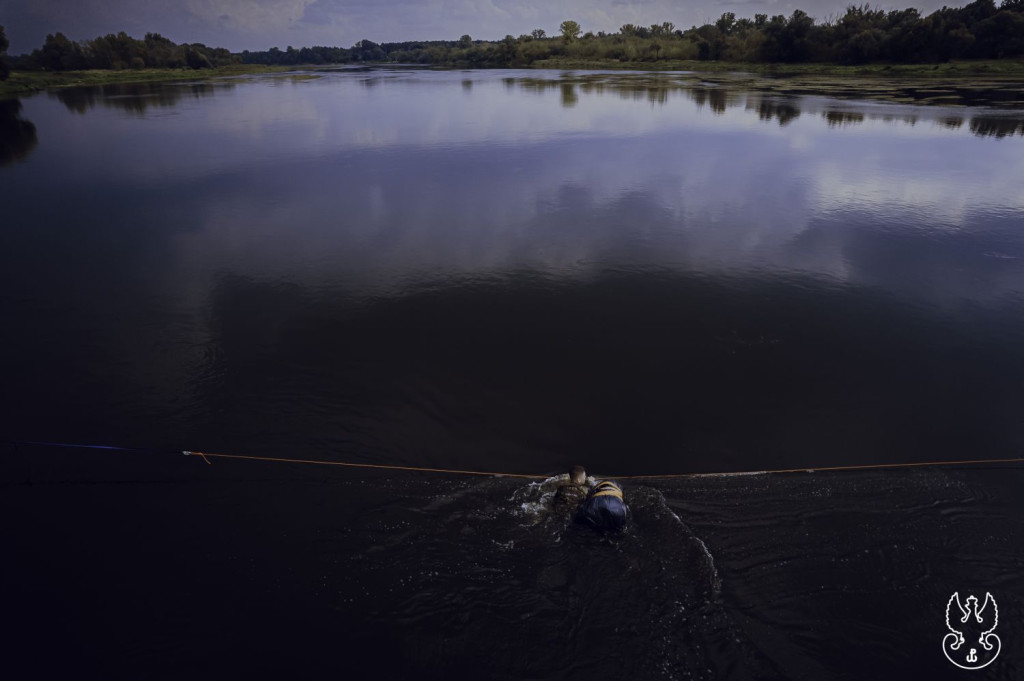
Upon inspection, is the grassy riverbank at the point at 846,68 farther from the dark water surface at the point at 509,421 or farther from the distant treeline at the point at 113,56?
the distant treeline at the point at 113,56

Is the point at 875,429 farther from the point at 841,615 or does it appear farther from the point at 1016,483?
the point at 841,615

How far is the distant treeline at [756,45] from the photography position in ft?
242

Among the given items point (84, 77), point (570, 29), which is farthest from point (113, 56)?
point (570, 29)

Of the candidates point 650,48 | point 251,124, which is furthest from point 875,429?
point 650,48

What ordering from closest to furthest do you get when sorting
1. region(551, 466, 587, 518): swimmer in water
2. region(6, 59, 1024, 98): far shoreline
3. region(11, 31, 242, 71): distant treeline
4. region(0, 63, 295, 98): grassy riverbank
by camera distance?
1. region(551, 466, 587, 518): swimmer in water
2. region(6, 59, 1024, 98): far shoreline
3. region(0, 63, 295, 98): grassy riverbank
4. region(11, 31, 242, 71): distant treeline

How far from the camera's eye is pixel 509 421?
11.4 m

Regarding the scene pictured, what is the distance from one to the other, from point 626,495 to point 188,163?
116 feet

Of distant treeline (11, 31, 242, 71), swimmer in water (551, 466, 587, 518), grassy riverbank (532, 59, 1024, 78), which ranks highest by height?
distant treeline (11, 31, 242, 71)

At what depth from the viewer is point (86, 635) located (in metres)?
7.32

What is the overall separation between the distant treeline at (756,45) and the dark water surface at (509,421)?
228 feet

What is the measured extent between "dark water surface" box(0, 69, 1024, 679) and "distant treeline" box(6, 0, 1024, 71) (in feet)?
228

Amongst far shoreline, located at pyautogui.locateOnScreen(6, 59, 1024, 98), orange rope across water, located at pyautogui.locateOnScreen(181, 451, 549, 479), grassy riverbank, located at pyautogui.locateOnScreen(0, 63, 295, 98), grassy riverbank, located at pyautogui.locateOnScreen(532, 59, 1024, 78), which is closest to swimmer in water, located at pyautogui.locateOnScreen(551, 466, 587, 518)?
orange rope across water, located at pyautogui.locateOnScreen(181, 451, 549, 479)

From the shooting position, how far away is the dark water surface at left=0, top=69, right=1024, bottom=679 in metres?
7.27

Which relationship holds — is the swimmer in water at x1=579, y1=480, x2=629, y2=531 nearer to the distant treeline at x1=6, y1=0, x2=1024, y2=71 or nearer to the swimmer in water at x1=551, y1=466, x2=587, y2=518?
the swimmer in water at x1=551, y1=466, x2=587, y2=518
